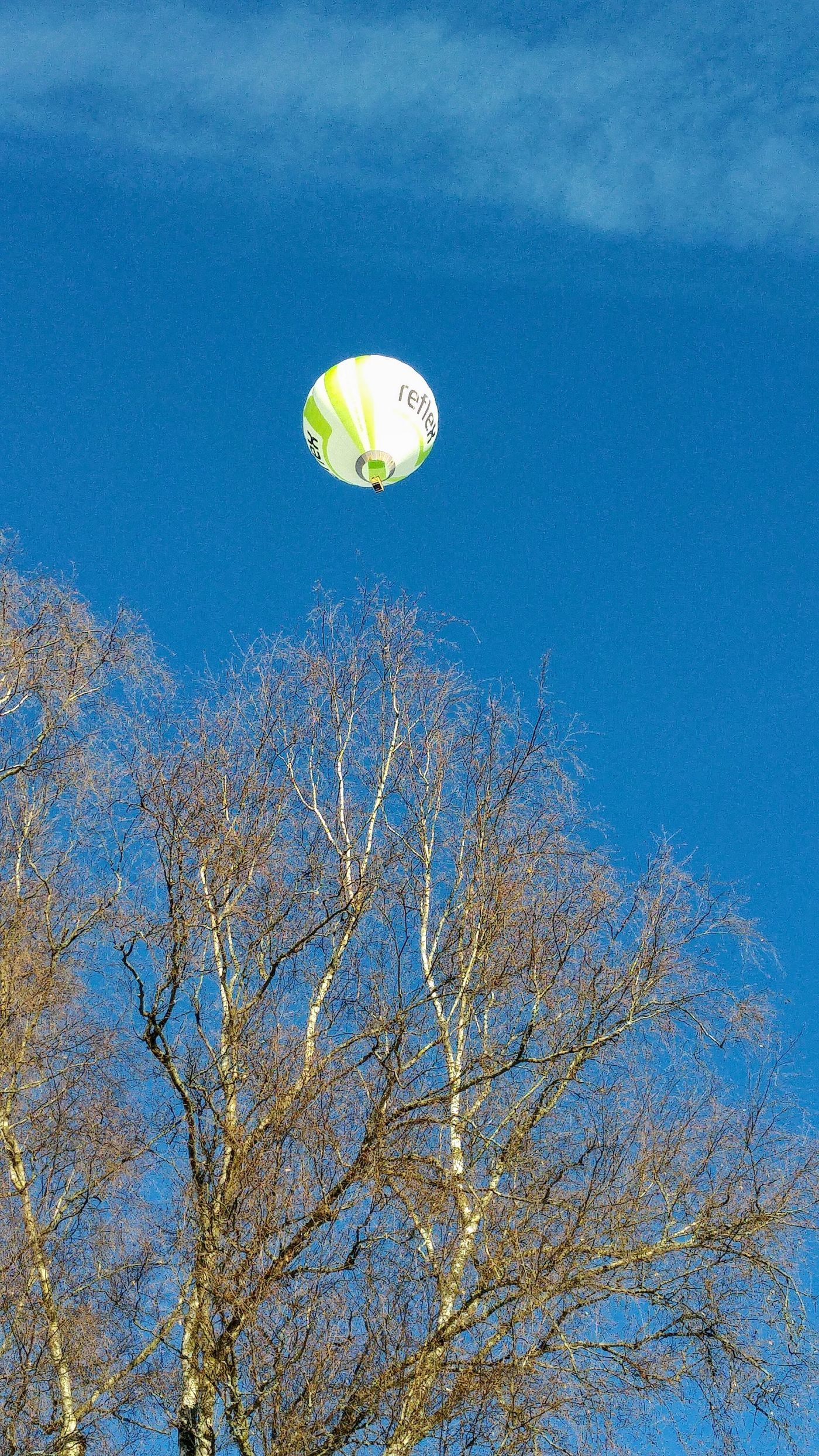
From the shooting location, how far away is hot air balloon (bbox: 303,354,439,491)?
13.9m

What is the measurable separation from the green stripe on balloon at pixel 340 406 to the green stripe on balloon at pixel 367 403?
0.11m

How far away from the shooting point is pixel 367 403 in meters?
13.9

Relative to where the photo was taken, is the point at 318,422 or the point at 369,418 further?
the point at 318,422

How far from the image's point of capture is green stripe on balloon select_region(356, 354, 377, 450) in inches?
547

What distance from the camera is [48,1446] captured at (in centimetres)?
791

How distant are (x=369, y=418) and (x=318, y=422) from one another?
2.06ft

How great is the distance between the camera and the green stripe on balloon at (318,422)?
14.1 m

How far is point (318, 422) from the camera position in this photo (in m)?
14.2

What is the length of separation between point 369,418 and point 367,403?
154 millimetres

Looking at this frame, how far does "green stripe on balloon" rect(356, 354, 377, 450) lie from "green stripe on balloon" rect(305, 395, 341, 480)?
0.43m

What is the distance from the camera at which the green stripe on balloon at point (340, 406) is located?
1393 cm

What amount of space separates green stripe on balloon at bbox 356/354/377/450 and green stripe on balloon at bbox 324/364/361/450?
0.11 metres

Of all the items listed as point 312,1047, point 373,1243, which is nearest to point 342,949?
point 312,1047

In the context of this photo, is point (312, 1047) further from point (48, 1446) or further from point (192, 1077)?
point (48, 1446)
